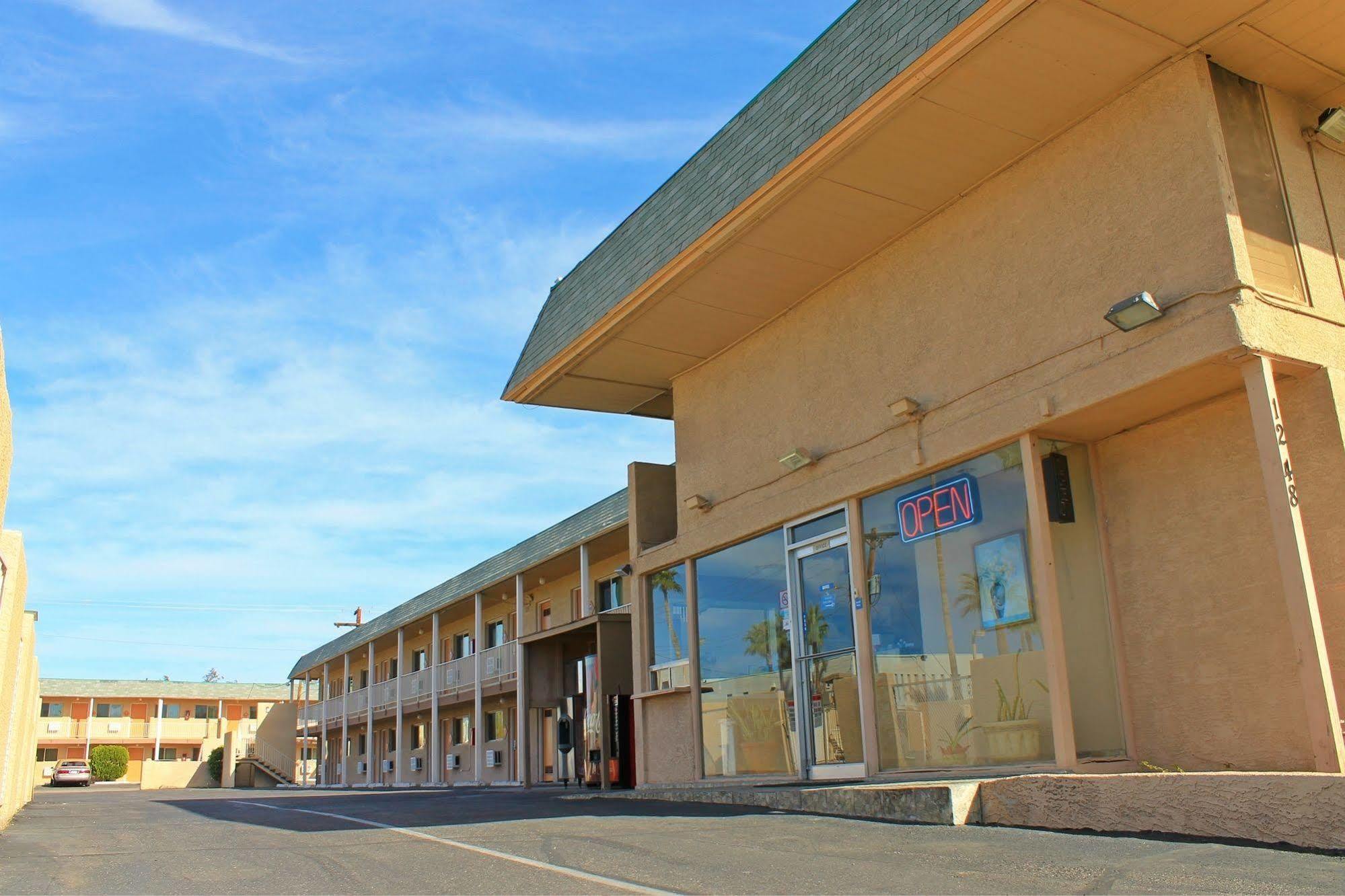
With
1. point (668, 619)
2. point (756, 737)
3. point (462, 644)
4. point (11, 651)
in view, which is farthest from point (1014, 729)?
point (462, 644)

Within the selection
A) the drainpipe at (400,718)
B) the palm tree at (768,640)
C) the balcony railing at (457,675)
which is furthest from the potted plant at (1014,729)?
the drainpipe at (400,718)

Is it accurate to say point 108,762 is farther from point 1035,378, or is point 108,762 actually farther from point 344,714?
point 1035,378

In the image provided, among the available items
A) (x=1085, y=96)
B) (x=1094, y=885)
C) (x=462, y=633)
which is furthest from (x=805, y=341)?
(x=462, y=633)

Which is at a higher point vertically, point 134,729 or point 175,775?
point 134,729

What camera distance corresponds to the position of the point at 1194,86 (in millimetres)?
8398

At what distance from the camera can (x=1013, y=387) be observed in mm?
9516

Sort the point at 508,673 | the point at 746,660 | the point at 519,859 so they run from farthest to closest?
the point at 508,673
the point at 746,660
the point at 519,859

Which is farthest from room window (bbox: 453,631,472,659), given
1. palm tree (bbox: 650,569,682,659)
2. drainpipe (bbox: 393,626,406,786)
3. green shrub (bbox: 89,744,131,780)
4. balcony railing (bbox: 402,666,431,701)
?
green shrub (bbox: 89,744,131,780)

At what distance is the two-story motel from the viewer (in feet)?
26.6

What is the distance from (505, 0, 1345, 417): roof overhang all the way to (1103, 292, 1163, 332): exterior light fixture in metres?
1.92

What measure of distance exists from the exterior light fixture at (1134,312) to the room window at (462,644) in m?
26.8

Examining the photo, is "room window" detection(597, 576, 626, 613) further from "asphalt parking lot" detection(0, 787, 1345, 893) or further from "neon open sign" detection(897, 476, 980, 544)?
"asphalt parking lot" detection(0, 787, 1345, 893)

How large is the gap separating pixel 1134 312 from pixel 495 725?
80.1ft

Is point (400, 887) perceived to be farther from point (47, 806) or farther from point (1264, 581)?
point (47, 806)
